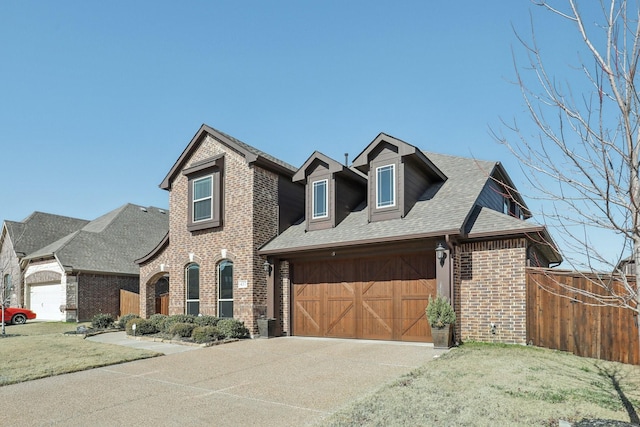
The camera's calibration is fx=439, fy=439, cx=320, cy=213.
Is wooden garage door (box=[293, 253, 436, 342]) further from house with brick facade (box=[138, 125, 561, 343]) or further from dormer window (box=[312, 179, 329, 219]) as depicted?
dormer window (box=[312, 179, 329, 219])

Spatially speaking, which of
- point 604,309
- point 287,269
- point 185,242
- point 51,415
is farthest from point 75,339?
point 604,309

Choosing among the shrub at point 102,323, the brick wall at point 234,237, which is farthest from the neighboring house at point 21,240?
the brick wall at point 234,237

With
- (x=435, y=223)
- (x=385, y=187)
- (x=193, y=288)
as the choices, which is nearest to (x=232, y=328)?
(x=193, y=288)

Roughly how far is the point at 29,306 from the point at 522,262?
29266 millimetres

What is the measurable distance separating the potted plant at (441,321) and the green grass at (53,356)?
7106 millimetres

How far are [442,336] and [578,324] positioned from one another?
3.06 m

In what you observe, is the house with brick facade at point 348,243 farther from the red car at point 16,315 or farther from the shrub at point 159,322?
the red car at point 16,315

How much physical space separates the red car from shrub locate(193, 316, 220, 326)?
14505 mm

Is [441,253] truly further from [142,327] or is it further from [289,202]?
[142,327]

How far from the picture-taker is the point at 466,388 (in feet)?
22.6

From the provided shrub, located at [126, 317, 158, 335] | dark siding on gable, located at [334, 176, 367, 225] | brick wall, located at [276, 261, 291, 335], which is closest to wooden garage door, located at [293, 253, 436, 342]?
brick wall, located at [276, 261, 291, 335]

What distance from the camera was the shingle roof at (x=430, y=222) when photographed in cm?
1173

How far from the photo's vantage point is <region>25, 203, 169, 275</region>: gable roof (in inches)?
998

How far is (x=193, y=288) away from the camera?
Answer: 55.7 feet
